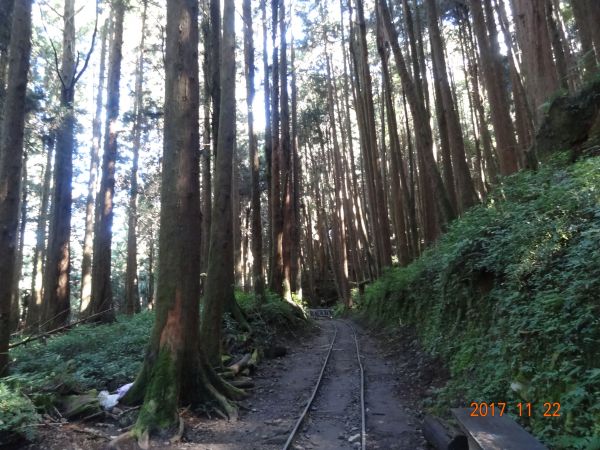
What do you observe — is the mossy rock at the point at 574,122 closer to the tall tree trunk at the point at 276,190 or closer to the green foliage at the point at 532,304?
the green foliage at the point at 532,304

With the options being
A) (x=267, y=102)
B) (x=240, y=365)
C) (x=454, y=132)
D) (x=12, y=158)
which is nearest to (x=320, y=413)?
(x=240, y=365)

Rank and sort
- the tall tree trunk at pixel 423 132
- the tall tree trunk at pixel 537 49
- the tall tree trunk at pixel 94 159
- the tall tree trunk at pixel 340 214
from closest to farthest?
the tall tree trunk at pixel 537 49 → the tall tree trunk at pixel 423 132 → the tall tree trunk at pixel 94 159 → the tall tree trunk at pixel 340 214

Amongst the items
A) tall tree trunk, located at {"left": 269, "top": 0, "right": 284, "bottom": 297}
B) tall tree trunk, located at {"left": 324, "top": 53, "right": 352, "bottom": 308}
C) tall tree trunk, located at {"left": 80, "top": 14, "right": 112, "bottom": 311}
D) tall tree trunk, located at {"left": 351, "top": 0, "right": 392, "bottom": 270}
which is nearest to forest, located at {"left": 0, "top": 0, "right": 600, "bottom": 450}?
tall tree trunk, located at {"left": 269, "top": 0, "right": 284, "bottom": 297}

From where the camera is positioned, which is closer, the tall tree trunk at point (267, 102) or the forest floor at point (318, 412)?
the forest floor at point (318, 412)

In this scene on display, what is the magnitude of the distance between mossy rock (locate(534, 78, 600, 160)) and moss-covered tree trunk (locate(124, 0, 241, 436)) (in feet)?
22.9

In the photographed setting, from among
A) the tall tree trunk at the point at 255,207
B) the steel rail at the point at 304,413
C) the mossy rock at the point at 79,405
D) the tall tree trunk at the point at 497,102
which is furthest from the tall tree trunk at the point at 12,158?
the tall tree trunk at the point at 497,102

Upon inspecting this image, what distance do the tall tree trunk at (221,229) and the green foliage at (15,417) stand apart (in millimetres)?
3970

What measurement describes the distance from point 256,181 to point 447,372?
9.86 metres

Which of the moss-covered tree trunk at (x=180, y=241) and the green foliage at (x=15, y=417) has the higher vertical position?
the moss-covered tree trunk at (x=180, y=241)

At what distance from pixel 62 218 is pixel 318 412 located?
36.9 feet

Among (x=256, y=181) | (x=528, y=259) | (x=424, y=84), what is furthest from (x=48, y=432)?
(x=424, y=84)

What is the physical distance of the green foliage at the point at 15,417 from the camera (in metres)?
4.97

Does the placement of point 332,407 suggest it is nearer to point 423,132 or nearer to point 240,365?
point 240,365

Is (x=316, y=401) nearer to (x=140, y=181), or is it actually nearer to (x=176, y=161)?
(x=176, y=161)
